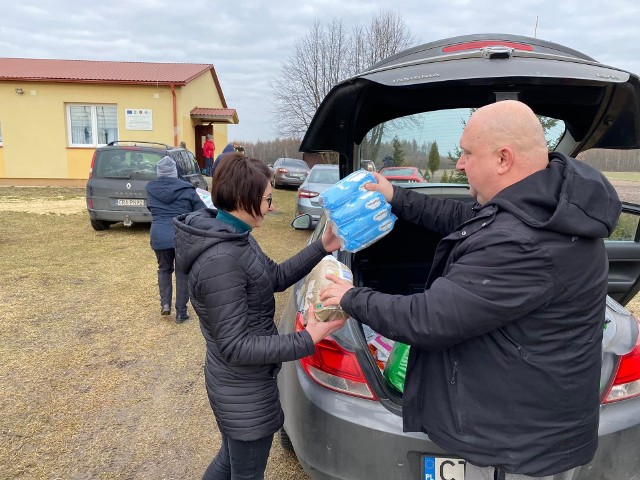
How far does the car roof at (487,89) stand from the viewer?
1.97m

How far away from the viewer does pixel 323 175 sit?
36.8ft

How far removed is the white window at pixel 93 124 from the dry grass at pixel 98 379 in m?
12.2

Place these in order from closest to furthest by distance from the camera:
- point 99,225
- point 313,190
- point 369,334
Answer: point 369,334, point 99,225, point 313,190

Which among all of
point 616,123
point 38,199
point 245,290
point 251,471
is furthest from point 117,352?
point 38,199

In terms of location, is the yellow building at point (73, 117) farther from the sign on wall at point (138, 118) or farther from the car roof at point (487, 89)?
the car roof at point (487, 89)

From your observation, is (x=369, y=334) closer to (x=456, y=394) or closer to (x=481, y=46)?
(x=456, y=394)

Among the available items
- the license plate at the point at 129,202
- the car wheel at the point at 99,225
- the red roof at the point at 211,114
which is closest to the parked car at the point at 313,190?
the license plate at the point at 129,202

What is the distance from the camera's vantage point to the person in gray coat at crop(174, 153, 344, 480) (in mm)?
1781

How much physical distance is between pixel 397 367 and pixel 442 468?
448 millimetres

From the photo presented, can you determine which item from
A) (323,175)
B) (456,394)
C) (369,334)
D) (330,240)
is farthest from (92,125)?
(456,394)

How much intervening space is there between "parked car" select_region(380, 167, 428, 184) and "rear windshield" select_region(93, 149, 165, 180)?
7.13m

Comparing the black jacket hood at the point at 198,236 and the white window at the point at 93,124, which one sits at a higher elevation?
the white window at the point at 93,124

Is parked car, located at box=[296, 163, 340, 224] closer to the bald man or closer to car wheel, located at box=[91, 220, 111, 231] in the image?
car wheel, located at box=[91, 220, 111, 231]

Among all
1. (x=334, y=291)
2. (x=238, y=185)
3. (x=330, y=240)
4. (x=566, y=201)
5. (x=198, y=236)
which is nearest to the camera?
(x=566, y=201)
